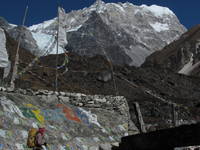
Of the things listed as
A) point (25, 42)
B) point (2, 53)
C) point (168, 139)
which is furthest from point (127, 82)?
point (25, 42)

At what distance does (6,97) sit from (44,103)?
83.4 inches

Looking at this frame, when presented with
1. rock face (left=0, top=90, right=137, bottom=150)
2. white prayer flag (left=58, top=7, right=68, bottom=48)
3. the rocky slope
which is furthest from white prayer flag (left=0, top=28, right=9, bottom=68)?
the rocky slope

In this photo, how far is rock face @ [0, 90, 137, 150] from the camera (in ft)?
42.7

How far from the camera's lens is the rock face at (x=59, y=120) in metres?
13.0

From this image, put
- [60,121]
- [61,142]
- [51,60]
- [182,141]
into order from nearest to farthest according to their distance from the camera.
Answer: [182,141] < [61,142] < [60,121] < [51,60]

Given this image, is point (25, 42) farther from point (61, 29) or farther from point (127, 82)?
point (61, 29)

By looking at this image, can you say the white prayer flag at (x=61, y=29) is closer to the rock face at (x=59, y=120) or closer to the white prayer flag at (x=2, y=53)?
the rock face at (x=59, y=120)

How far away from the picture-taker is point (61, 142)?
A: 1405cm

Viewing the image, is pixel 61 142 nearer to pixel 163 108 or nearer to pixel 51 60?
pixel 163 108

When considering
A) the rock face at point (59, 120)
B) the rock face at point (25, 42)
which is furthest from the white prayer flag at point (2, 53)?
the rock face at point (25, 42)

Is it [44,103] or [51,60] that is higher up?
[51,60]

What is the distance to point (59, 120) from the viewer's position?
51.2ft

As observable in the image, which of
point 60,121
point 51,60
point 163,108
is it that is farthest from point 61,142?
point 51,60

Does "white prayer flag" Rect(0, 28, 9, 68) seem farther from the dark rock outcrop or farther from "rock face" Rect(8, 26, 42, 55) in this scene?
the dark rock outcrop
